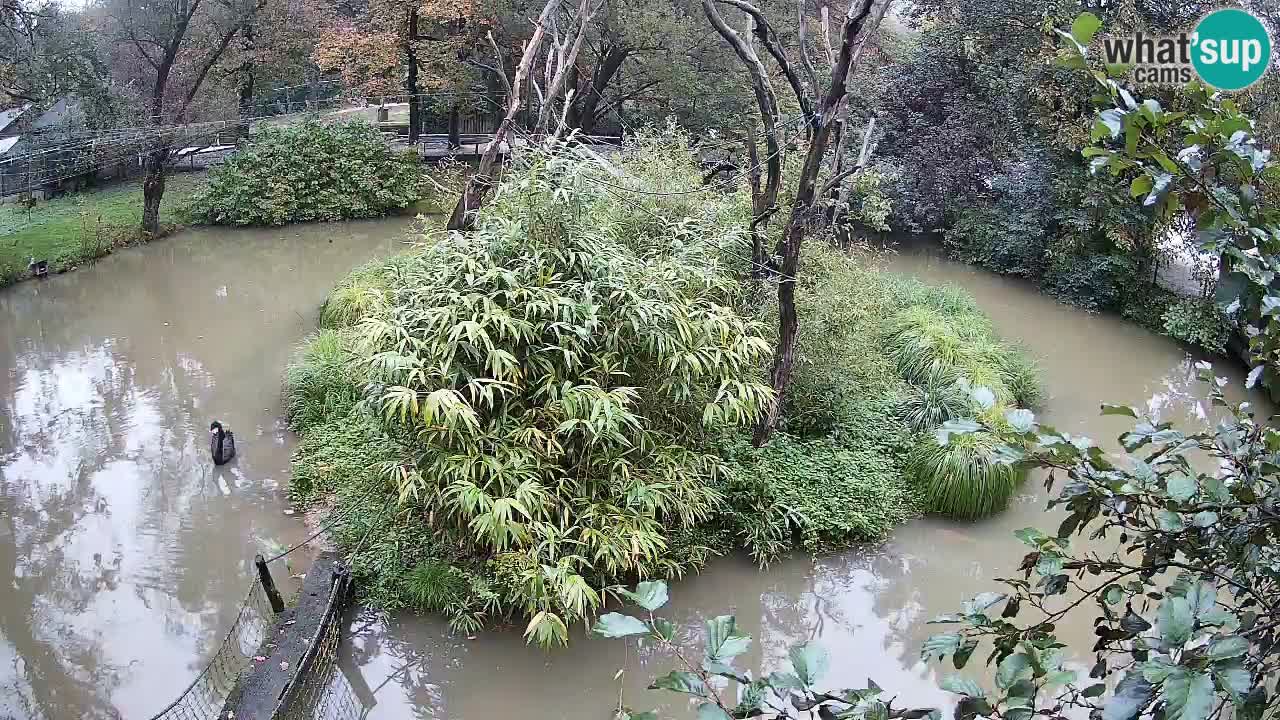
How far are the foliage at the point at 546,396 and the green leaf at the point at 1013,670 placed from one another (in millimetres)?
3012

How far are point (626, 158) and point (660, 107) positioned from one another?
672 centimetres

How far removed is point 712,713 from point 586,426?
3210 millimetres

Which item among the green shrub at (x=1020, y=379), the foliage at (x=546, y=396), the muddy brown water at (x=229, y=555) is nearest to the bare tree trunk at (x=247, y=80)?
the muddy brown water at (x=229, y=555)

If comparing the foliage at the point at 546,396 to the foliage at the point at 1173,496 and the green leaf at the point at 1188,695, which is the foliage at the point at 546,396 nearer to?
the foliage at the point at 1173,496

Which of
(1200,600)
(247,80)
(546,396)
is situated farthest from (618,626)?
(247,80)

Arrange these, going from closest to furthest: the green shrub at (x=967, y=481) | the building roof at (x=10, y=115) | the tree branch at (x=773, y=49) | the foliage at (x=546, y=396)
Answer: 1. the foliage at (x=546, y=396)
2. the tree branch at (x=773, y=49)
3. the green shrub at (x=967, y=481)
4. the building roof at (x=10, y=115)

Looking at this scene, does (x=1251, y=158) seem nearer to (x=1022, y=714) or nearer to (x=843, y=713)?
(x=1022, y=714)

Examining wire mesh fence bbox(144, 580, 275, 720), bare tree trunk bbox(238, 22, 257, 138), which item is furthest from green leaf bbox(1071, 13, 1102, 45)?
bare tree trunk bbox(238, 22, 257, 138)

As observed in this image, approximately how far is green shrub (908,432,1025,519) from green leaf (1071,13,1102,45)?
181 inches

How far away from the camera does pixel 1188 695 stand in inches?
32.6

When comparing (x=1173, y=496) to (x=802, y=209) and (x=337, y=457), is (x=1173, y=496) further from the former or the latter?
(x=337, y=457)

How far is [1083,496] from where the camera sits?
4.17 ft

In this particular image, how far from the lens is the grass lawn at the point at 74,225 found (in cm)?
1020

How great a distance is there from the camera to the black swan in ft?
19.9
